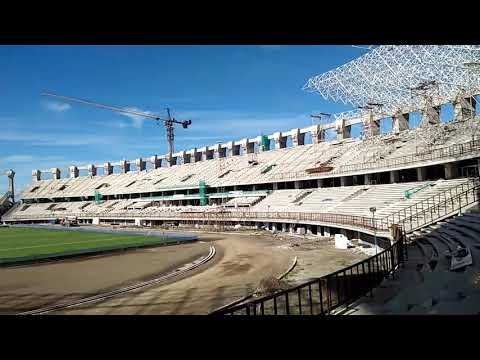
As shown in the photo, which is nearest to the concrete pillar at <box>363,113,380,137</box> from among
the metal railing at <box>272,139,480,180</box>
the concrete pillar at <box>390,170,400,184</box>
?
the metal railing at <box>272,139,480,180</box>

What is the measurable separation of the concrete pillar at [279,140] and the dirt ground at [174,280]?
41.5 m

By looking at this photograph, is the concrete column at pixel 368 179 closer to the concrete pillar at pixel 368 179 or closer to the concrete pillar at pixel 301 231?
the concrete pillar at pixel 368 179

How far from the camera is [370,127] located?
5234cm

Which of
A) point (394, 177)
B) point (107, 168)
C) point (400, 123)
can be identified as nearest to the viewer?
point (394, 177)

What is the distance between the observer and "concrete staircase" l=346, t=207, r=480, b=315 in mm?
7636

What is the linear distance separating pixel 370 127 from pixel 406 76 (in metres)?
19.9

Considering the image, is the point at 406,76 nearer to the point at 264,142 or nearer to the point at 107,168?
the point at 264,142

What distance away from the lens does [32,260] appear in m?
25.9

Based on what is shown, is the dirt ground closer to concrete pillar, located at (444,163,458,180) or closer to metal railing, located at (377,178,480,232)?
metal railing, located at (377,178,480,232)

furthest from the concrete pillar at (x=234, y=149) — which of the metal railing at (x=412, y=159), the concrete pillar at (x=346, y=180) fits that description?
the concrete pillar at (x=346, y=180)

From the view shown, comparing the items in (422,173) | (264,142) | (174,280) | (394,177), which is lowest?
(174,280)

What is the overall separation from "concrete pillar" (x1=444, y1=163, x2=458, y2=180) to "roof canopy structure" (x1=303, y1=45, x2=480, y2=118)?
6172 millimetres

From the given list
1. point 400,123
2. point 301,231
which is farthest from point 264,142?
point 301,231
